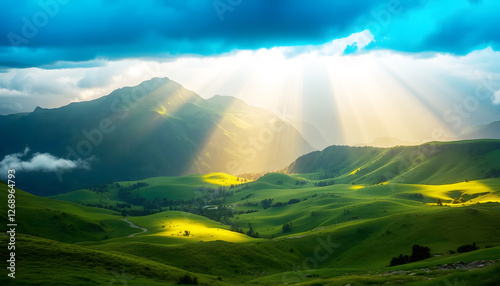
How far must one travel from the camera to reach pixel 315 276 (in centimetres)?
6359

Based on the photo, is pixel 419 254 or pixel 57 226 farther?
pixel 57 226

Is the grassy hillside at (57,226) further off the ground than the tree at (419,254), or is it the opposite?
the grassy hillside at (57,226)

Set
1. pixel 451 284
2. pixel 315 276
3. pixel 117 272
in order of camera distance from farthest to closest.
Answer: pixel 315 276 → pixel 117 272 → pixel 451 284

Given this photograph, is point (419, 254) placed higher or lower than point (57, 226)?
lower

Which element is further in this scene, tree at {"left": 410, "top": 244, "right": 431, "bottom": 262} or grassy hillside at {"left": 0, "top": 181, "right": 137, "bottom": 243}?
grassy hillside at {"left": 0, "top": 181, "right": 137, "bottom": 243}

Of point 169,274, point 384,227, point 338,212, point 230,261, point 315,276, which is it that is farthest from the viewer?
point 338,212

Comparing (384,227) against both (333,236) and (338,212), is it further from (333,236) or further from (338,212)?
(338,212)

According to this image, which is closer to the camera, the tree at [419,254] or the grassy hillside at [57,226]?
the tree at [419,254]

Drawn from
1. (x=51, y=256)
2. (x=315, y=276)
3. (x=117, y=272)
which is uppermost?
(x=51, y=256)

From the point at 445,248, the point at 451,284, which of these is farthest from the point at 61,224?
the point at 451,284

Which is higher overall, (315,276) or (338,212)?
(338,212)

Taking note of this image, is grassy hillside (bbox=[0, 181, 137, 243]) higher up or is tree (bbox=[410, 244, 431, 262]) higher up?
grassy hillside (bbox=[0, 181, 137, 243])

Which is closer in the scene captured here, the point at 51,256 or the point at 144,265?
the point at 51,256

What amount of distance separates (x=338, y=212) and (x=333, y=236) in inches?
3140
